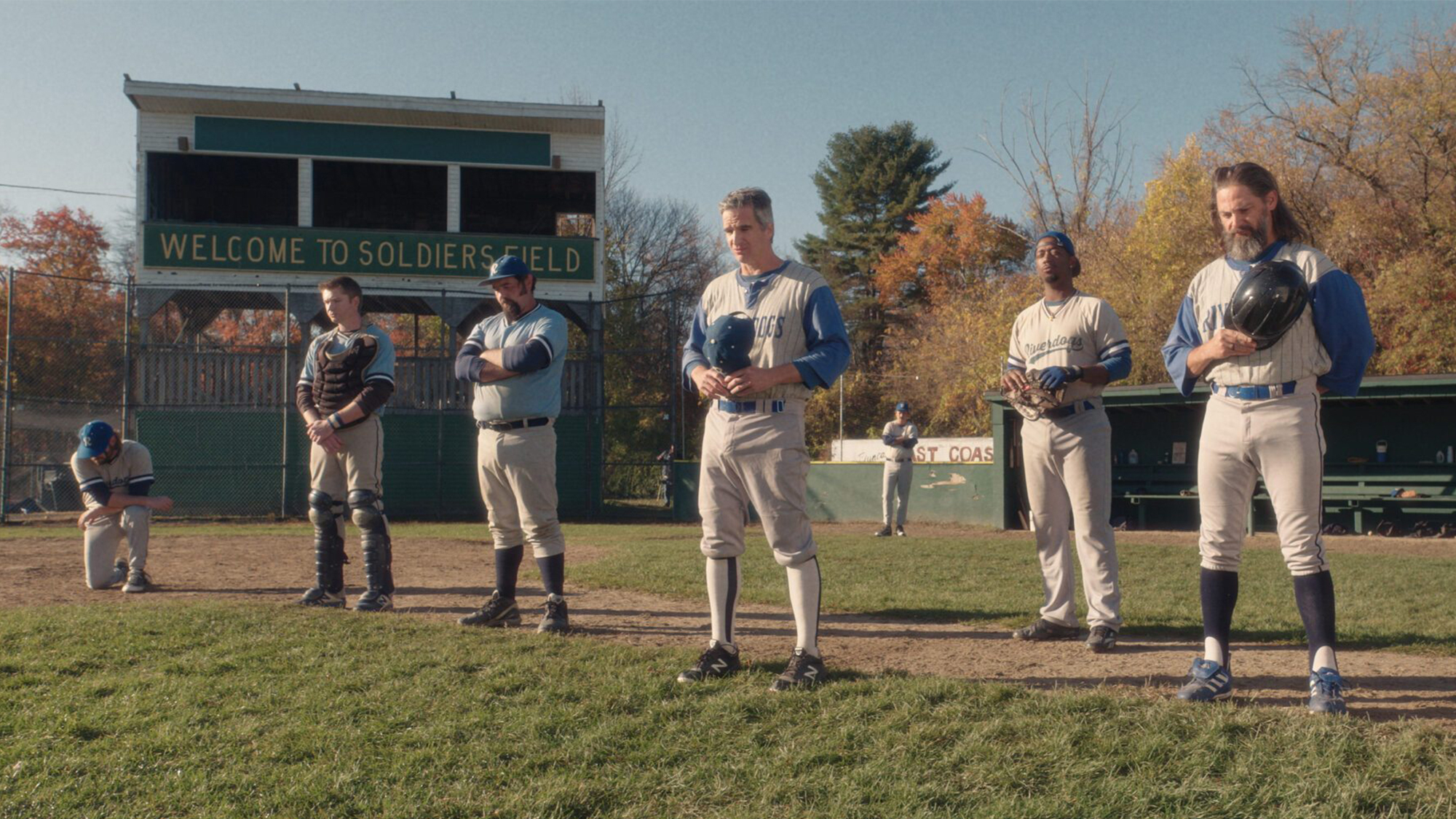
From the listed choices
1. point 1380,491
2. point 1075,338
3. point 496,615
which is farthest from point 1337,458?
point 496,615

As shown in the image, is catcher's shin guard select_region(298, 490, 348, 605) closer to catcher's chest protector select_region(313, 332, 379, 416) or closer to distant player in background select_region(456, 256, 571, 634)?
catcher's chest protector select_region(313, 332, 379, 416)

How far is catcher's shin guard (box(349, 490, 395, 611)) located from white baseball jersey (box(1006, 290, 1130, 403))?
13.2ft

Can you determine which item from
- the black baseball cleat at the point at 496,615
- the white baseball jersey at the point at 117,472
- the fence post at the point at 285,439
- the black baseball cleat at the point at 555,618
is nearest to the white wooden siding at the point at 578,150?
the fence post at the point at 285,439

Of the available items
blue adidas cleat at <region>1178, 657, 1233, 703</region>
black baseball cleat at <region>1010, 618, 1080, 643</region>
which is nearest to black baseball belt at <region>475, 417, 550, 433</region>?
black baseball cleat at <region>1010, 618, 1080, 643</region>

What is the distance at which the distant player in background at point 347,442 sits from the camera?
6.52m

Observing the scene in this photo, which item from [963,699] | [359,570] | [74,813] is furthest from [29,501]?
[963,699]

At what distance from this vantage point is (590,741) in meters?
3.47

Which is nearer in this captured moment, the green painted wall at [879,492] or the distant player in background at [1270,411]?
the distant player in background at [1270,411]

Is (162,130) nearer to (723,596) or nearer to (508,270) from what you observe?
(508,270)

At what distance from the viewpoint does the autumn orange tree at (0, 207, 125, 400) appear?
16875mm

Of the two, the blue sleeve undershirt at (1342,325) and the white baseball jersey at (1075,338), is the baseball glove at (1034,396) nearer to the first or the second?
the white baseball jersey at (1075,338)

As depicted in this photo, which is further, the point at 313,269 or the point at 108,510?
the point at 313,269

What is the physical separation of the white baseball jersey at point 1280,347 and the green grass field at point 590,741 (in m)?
1.26

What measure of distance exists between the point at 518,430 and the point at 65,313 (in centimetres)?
2302
